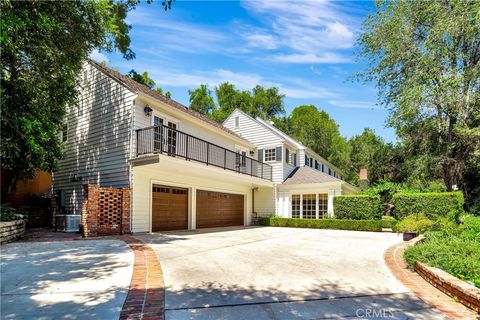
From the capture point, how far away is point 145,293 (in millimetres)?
4387

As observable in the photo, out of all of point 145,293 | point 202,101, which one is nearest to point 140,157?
point 145,293

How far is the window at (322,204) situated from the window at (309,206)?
29 centimetres

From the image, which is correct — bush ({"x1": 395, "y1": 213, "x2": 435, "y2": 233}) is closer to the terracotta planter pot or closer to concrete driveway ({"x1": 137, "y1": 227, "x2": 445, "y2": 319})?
the terracotta planter pot

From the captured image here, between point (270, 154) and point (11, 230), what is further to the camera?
point (270, 154)

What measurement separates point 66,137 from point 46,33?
6.86m

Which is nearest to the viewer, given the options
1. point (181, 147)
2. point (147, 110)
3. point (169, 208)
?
point (147, 110)

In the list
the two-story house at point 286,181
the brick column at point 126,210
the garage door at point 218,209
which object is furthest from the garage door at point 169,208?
the two-story house at point 286,181

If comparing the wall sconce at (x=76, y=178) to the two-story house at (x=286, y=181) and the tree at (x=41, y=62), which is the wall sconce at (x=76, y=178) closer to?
the tree at (x=41, y=62)

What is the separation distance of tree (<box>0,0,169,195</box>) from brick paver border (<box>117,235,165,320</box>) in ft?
21.5

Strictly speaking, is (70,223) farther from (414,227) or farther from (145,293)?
(414,227)

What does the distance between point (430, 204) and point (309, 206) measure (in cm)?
672

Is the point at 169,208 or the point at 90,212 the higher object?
the point at 90,212

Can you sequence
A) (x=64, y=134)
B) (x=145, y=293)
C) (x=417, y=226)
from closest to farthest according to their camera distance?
(x=145, y=293) < (x=417, y=226) < (x=64, y=134)

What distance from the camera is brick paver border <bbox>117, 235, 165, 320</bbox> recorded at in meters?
3.66
